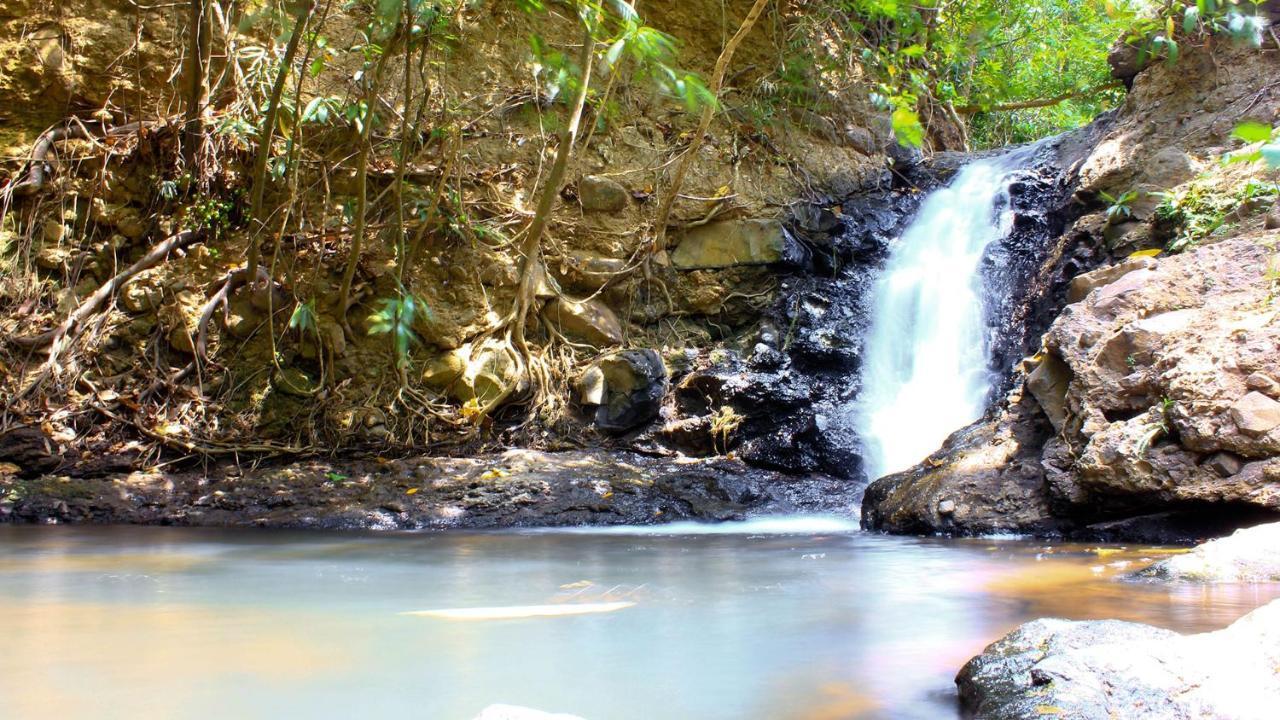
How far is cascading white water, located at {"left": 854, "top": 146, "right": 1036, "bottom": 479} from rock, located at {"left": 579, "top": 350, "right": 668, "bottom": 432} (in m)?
1.69

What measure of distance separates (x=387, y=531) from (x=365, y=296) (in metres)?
2.44

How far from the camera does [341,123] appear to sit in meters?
7.78

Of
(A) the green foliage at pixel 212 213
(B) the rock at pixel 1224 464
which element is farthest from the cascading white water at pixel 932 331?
(A) the green foliage at pixel 212 213

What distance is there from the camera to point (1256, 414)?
430 cm

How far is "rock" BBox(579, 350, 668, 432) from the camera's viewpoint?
7492 millimetres

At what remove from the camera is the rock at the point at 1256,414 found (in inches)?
168

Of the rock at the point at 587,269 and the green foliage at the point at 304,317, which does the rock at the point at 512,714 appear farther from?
the rock at the point at 587,269

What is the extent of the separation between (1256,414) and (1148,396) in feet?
1.85

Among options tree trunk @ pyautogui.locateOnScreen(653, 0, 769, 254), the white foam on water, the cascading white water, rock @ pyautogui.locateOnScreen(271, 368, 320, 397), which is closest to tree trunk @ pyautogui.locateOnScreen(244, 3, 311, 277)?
rock @ pyautogui.locateOnScreen(271, 368, 320, 397)

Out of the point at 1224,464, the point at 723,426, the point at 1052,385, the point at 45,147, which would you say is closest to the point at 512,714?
the point at 1224,464

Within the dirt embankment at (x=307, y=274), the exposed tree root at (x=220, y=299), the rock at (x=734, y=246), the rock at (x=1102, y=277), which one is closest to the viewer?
the rock at (x=1102, y=277)

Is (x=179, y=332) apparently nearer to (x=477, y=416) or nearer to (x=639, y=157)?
(x=477, y=416)

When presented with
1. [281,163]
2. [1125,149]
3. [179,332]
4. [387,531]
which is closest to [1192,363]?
[1125,149]

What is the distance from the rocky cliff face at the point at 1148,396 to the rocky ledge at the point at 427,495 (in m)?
1.00
